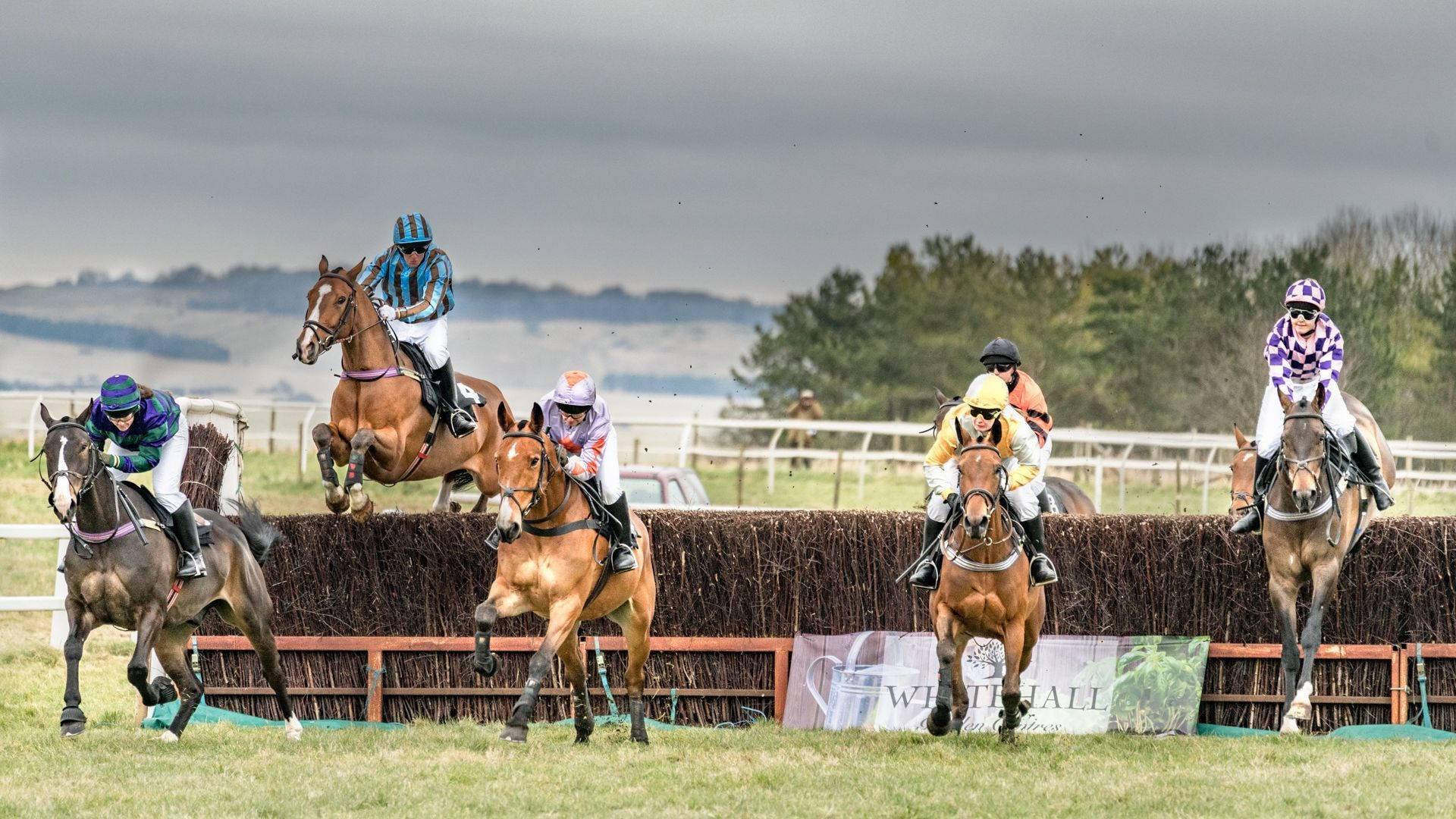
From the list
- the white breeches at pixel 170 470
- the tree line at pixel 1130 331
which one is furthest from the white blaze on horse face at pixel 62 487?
the tree line at pixel 1130 331

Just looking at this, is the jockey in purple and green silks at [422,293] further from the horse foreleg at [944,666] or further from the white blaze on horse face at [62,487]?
the horse foreleg at [944,666]

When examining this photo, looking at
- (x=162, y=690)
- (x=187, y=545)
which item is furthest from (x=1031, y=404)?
(x=162, y=690)

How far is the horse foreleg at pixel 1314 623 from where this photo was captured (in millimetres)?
10539

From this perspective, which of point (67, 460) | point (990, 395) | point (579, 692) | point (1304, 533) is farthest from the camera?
point (1304, 533)

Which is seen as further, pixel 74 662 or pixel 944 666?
pixel 74 662

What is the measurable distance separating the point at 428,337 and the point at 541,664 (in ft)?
11.1

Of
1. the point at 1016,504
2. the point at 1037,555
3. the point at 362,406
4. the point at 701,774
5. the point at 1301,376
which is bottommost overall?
the point at 701,774

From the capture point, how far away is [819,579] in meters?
11.4

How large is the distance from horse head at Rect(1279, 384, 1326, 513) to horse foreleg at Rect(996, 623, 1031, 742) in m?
2.02

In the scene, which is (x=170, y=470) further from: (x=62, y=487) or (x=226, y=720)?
(x=226, y=720)

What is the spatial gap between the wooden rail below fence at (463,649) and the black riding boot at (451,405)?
149 cm

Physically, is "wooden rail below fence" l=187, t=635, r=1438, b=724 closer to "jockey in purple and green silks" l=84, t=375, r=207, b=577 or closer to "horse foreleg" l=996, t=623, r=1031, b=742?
"jockey in purple and green silks" l=84, t=375, r=207, b=577

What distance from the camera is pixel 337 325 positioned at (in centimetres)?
1123

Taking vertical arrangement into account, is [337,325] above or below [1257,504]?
above
